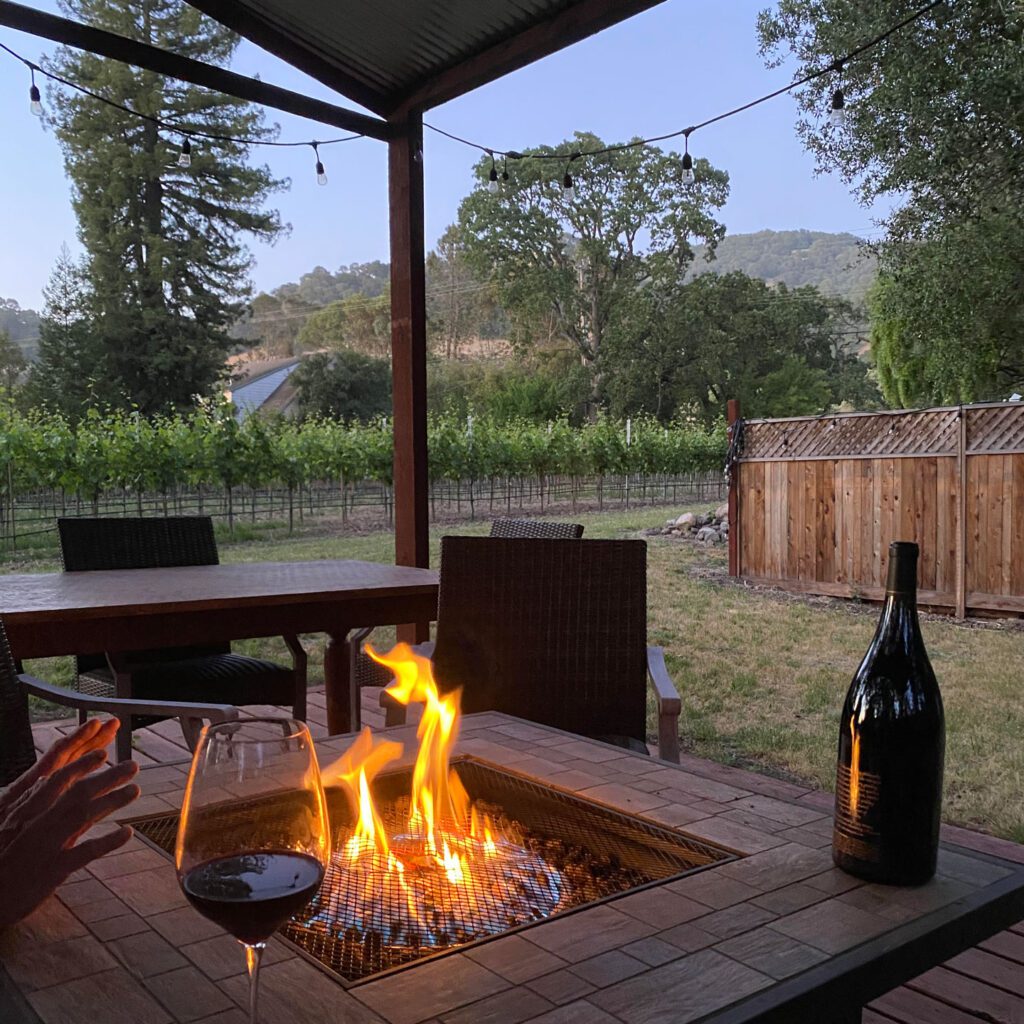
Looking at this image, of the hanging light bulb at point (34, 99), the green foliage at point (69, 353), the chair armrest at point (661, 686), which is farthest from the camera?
the green foliage at point (69, 353)

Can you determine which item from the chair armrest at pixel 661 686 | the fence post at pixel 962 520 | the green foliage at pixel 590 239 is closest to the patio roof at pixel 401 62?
the chair armrest at pixel 661 686

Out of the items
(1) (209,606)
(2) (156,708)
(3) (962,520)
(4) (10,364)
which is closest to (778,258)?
(3) (962,520)

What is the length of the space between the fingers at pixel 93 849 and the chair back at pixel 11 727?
0.78 m

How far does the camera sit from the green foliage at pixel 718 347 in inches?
480

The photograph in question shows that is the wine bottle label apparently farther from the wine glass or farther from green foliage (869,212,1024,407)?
green foliage (869,212,1024,407)

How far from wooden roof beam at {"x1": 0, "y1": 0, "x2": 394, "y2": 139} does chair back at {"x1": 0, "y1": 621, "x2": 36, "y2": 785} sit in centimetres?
202

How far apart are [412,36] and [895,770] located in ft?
9.41

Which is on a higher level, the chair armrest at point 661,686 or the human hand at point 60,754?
the human hand at point 60,754

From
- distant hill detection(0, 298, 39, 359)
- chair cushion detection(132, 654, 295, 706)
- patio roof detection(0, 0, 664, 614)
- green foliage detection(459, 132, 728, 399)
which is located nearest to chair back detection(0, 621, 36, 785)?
chair cushion detection(132, 654, 295, 706)

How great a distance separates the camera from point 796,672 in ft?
14.8

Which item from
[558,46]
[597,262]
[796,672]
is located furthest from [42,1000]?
[597,262]

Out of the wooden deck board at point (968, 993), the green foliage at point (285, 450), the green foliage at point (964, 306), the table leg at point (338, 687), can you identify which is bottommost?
the wooden deck board at point (968, 993)

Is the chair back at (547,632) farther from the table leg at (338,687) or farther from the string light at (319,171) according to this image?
the string light at (319,171)

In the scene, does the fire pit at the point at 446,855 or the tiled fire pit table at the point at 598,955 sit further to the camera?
the fire pit at the point at 446,855
